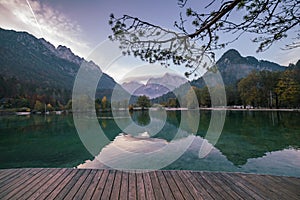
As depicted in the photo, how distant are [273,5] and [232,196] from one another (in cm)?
216

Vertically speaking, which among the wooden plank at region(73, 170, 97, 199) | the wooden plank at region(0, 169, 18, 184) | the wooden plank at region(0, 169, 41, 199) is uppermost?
the wooden plank at region(73, 170, 97, 199)

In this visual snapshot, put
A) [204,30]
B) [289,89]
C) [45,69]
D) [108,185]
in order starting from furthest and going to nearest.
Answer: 1. [45,69]
2. [289,89]
3. [108,185]
4. [204,30]

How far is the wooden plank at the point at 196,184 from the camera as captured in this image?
2090mm

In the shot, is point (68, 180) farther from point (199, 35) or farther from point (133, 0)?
point (133, 0)

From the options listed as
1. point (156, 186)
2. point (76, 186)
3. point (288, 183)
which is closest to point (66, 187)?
point (76, 186)

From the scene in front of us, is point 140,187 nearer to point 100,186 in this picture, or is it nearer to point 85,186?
point 100,186

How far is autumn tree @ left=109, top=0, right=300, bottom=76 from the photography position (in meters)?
1.95

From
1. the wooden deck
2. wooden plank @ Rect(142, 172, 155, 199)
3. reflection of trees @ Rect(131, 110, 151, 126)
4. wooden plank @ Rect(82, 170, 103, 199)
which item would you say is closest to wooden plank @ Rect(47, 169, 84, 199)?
the wooden deck

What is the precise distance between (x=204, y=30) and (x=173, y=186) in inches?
77.5

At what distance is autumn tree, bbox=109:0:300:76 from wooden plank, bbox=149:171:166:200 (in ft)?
4.93

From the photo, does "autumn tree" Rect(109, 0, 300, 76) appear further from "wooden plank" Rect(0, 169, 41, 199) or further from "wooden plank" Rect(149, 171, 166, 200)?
"wooden plank" Rect(0, 169, 41, 199)

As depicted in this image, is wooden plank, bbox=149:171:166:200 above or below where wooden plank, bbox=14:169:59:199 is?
above

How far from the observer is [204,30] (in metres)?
2.09

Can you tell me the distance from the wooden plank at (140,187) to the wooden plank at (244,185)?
47.5 inches
